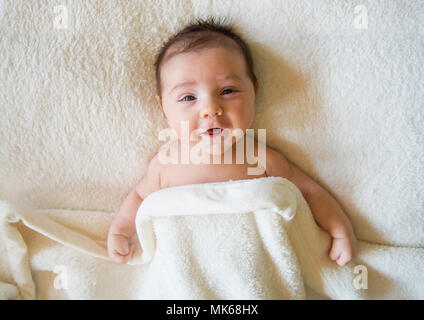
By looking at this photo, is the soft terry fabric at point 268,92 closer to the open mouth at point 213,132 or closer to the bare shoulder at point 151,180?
the bare shoulder at point 151,180

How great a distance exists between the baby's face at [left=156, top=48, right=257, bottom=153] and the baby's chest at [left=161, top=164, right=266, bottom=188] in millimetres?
109

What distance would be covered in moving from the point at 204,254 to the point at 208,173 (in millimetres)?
217

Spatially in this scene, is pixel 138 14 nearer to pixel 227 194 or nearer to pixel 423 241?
pixel 227 194

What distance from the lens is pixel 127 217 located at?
0.90 m

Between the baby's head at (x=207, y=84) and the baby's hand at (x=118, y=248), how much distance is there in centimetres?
37

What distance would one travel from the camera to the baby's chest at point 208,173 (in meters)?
0.86

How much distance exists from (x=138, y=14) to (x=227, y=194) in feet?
1.86

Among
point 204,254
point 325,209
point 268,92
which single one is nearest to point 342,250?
point 325,209

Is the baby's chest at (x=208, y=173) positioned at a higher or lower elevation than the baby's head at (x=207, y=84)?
lower

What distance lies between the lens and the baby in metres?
0.77

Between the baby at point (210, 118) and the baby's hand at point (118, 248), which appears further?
the baby's hand at point (118, 248)

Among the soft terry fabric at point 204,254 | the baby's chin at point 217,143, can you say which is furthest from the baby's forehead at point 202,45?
the soft terry fabric at point 204,254

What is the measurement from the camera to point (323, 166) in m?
0.88
